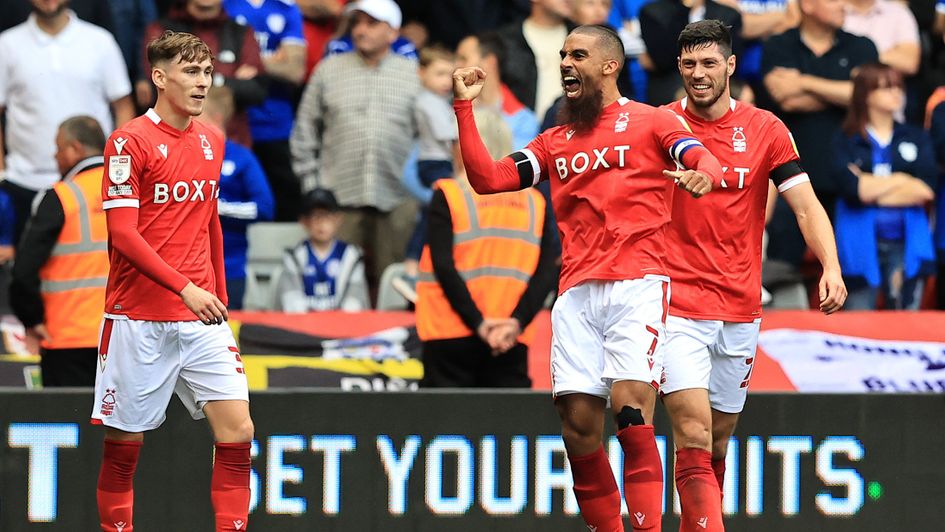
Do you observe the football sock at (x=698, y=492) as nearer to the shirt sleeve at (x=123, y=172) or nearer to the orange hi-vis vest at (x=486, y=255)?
the orange hi-vis vest at (x=486, y=255)

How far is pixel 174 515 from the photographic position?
7770 mm

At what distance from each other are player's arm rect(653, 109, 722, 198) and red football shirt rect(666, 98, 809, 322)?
9.7 inches

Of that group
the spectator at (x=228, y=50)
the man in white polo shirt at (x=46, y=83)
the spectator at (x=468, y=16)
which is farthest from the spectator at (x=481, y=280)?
the spectator at (x=468, y=16)

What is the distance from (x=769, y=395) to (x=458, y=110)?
7.68ft

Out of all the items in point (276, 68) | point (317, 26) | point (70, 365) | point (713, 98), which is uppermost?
point (317, 26)

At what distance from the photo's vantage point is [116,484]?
693 cm

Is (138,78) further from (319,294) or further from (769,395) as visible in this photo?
(769,395)

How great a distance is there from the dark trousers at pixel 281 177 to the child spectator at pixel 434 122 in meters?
1.16

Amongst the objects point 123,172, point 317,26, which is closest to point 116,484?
point 123,172

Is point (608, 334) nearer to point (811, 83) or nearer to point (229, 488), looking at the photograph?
point (229, 488)

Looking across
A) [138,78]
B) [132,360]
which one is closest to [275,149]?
[138,78]

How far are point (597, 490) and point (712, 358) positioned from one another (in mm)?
845

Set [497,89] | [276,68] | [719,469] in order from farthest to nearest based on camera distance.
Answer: [276,68] < [497,89] < [719,469]

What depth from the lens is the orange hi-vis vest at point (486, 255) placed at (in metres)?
8.70
